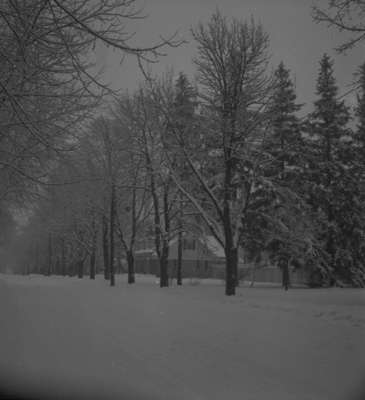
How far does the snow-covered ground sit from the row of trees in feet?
24.5

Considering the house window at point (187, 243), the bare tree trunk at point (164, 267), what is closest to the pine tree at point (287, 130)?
the house window at point (187, 243)

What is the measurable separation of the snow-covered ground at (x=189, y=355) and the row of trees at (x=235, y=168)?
7.46 metres

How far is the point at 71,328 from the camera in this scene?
30.6ft

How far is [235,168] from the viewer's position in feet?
60.9

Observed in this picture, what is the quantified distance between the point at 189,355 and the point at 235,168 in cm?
1229

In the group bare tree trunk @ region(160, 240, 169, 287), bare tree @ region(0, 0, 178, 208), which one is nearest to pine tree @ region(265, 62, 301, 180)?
bare tree trunk @ region(160, 240, 169, 287)

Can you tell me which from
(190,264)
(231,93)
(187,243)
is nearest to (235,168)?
(231,93)

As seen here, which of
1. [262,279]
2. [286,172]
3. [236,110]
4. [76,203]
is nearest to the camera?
[236,110]

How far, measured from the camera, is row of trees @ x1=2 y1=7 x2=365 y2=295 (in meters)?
16.7

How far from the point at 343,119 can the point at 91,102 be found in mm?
21919

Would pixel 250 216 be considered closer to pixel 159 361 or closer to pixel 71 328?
pixel 71 328

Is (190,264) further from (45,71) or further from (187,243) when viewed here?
(45,71)

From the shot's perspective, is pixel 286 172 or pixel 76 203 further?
pixel 76 203

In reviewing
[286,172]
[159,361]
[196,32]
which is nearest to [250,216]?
[286,172]
